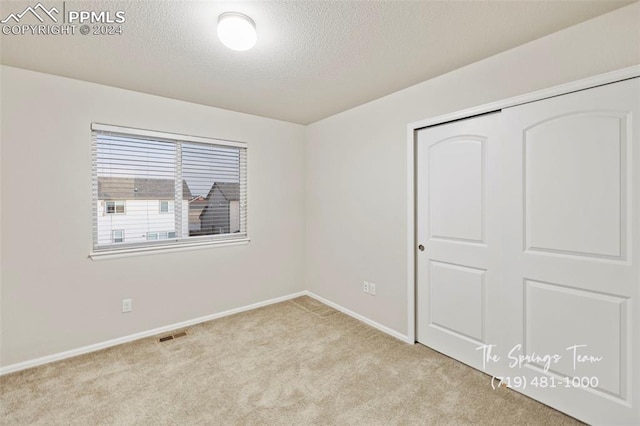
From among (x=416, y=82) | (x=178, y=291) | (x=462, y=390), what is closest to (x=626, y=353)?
(x=462, y=390)

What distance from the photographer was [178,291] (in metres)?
3.16

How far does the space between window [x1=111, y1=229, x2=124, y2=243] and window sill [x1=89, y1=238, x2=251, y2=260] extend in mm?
104

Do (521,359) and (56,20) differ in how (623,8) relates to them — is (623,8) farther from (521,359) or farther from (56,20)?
(56,20)

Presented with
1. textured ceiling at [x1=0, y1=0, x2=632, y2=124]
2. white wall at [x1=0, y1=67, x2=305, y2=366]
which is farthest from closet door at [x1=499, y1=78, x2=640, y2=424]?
white wall at [x1=0, y1=67, x2=305, y2=366]

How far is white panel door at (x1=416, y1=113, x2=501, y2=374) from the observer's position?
2.26 m

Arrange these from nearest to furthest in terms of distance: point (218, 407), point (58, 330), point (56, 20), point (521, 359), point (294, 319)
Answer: point (56, 20), point (218, 407), point (521, 359), point (58, 330), point (294, 319)

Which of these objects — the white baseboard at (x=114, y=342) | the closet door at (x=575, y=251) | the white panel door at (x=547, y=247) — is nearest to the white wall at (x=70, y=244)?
the white baseboard at (x=114, y=342)

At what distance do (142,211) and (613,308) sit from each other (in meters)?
3.77

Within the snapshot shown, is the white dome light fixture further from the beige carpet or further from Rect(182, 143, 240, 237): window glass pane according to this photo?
the beige carpet

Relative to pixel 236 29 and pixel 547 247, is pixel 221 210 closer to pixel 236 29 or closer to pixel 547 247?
pixel 236 29

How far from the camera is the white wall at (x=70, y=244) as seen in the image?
2.35m

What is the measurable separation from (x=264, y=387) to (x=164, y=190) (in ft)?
7.16

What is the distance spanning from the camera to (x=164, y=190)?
3.12 metres

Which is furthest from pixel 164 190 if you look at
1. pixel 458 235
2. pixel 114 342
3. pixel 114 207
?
pixel 458 235
